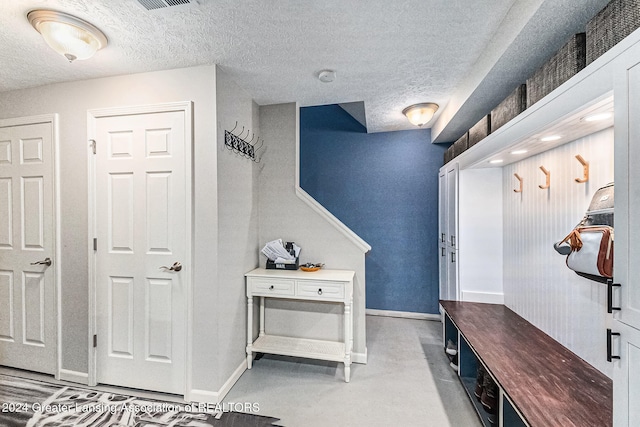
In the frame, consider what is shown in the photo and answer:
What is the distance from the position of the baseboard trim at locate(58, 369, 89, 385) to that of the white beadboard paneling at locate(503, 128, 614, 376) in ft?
11.7

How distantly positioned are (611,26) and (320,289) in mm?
2209

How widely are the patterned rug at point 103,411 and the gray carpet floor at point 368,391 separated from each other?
0.63 ft

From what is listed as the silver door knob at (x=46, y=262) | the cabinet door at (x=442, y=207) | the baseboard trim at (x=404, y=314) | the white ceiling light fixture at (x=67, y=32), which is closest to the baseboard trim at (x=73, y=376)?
the silver door knob at (x=46, y=262)

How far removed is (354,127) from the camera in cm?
415

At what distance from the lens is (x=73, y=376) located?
238 centimetres

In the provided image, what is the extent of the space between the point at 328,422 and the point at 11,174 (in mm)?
3322

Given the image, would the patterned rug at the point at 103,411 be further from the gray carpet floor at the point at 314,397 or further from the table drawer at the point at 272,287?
the table drawer at the point at 272,287

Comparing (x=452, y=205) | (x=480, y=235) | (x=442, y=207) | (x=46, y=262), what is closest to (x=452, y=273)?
(x=480, y=235)

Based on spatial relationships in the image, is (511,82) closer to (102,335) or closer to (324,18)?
(324,18)

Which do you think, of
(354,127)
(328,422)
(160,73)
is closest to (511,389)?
(328,422)

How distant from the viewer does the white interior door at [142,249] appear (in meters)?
2.18

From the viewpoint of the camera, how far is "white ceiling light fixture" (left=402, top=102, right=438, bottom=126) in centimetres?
293

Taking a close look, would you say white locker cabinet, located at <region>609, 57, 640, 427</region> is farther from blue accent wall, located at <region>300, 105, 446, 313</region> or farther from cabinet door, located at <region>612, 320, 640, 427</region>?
blue accent wall, located at <region>300, 105, 446, 313</region>

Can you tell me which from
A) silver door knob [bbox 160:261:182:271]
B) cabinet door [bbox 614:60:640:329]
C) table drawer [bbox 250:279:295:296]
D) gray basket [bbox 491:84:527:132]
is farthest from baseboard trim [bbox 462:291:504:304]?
silver door knob [bbox 160:261:182:271]
